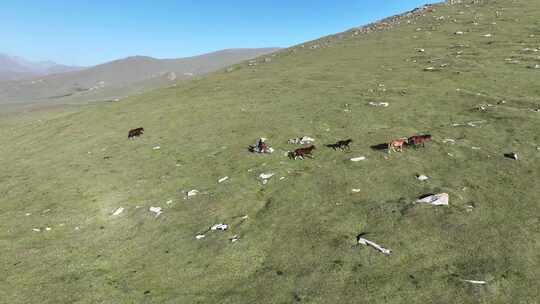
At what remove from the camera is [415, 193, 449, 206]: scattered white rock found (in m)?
13.6

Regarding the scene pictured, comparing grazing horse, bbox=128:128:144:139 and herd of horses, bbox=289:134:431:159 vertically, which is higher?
grazing horse, bbox=128:128:144:139

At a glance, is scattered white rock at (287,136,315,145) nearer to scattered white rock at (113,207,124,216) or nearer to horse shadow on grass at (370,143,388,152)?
horse shadow on grass at (370,143,388,152)

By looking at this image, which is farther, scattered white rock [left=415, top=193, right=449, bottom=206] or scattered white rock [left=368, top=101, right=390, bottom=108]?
scattered white rock [left=368, top=101, right=390, bottom=108]

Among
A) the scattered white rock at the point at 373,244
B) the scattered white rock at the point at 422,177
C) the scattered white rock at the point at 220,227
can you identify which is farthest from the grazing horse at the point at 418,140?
the scattered white rock at the point at 220,227

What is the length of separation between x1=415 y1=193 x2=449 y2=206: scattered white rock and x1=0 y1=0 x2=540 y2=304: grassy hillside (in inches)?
15.3

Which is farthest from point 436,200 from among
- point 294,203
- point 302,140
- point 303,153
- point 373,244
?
point 302,140

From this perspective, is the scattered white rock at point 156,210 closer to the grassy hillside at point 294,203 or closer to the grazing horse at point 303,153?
the grassy hillside at point 294,203

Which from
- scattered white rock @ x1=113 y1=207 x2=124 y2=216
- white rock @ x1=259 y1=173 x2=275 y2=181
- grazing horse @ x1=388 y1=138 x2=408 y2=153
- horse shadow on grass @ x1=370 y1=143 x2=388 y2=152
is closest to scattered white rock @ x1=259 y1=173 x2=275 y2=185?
white rock @ x1=259 y1=173 x2=275 y2=181

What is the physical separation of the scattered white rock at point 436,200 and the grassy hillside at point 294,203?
15.3 inches

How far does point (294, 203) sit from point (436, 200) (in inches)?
212

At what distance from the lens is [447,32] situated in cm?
4847

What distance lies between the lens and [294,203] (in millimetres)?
15398

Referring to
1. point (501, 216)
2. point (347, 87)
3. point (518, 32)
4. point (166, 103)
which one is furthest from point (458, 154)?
point (518, 32)

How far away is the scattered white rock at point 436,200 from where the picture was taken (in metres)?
13.6
